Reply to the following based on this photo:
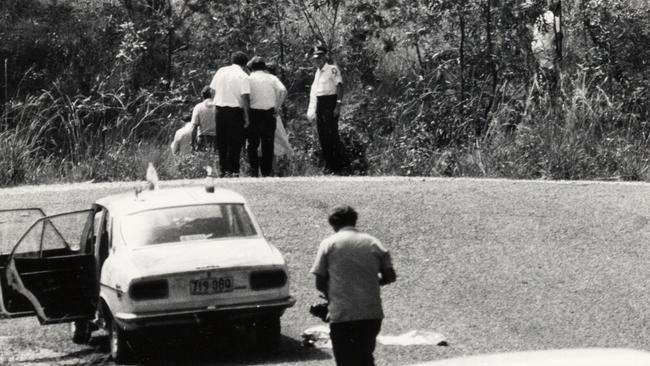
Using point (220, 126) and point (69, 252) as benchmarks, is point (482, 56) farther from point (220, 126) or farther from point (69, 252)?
point (69, 252)

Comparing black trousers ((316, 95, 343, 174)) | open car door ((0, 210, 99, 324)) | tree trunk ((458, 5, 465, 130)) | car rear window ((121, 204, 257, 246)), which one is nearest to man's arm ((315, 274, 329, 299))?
car rear window ((121, 204, 257, 246))

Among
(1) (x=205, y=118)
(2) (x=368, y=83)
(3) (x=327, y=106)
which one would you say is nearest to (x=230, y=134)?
(1) (x=205, y=118)

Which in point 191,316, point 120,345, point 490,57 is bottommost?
point 120,345

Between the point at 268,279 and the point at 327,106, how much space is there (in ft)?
33.5

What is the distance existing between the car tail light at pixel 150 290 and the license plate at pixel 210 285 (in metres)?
0.21

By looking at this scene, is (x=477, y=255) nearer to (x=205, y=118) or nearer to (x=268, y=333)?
(x=268, y=333)

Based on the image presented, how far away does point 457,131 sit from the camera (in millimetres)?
22375

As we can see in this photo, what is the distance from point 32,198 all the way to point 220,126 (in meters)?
3.05

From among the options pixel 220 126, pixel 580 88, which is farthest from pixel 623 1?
pixel 220 126

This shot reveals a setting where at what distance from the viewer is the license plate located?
10.1 m

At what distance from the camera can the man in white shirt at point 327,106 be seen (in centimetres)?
1994

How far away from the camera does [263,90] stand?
19406 millimetres

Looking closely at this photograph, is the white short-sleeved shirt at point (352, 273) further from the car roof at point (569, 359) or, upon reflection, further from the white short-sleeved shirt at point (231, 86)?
the white short-sleeved shirt at point (231, 86)

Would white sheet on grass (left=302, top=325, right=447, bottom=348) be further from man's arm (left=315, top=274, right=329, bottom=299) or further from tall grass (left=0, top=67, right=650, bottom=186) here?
tall grass (left=0, top=67, right=650, bottom=186)
